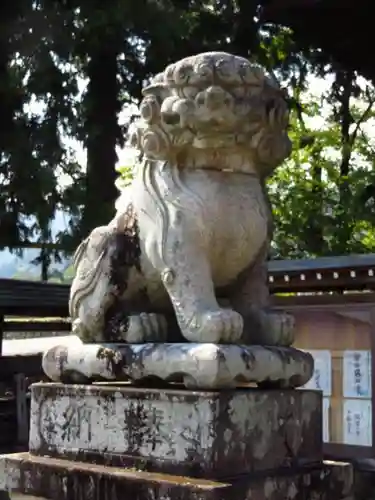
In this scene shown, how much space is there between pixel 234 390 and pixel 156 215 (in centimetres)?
62

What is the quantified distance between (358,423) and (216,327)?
15.4ft

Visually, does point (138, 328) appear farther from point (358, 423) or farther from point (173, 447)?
point (358, 423)

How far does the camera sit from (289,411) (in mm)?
2434

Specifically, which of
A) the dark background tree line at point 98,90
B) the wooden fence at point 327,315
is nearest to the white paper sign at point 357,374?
the wooden fence at point 327,315

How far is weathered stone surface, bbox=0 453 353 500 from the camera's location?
→ 7.01ft

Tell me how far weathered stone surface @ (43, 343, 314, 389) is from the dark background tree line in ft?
22.2

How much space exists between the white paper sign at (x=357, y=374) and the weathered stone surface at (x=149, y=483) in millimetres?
4143

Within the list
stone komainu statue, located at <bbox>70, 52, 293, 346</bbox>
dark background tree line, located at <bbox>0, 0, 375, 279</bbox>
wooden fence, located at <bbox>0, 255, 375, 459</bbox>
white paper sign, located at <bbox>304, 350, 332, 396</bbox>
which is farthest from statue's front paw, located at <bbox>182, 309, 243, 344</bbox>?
dark background tree line, located at <bbox>0, 0, 375, 279</bbox>

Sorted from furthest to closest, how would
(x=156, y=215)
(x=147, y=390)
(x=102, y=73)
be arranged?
(x=102, y=73)
(x=156, y=215)
(x=147, y=390)

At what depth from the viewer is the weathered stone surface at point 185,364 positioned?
223cm

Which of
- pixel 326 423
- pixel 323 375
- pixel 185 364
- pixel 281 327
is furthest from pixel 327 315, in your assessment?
pixel 185 364

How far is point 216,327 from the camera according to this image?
230cm

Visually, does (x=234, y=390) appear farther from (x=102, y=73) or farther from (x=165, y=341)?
(x=102, y=73)

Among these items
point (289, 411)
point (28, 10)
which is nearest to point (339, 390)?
point (289, 411)
